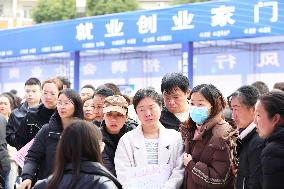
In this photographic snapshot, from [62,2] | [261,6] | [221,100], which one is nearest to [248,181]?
[221,100]

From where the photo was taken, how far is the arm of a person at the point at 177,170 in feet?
11.7

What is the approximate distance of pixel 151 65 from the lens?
1129cm

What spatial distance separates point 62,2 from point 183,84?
37268 mm

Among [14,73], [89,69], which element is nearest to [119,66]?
[89,69]

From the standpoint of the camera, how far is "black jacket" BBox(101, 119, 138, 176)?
382 centimetres

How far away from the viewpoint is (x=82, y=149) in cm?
269

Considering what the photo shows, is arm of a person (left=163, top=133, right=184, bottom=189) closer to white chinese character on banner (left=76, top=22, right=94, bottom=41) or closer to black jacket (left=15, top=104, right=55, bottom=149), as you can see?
black jacket (left=15, top=104, right=55, bottom=149)

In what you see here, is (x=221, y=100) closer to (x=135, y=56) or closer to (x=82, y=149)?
(x=82, y=149)

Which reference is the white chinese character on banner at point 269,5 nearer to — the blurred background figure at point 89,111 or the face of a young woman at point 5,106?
the face of a young woman at point 5,106

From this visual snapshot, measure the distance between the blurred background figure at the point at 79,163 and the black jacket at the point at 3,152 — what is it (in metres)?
3.07

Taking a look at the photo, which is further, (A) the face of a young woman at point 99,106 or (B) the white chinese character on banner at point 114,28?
(B) the white chinese character on banner at point 114,28

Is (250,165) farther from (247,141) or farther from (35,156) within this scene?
(35,156)

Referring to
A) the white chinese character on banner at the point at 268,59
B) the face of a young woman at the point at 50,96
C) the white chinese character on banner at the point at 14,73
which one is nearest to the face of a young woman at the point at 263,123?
the face of a young woman at the point at 50,96

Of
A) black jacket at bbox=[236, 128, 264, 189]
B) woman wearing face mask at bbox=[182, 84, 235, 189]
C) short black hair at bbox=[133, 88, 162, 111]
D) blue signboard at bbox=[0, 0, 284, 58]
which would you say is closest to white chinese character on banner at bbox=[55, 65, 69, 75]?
blue signboard at bbox=[0, 0, 284, 58]
